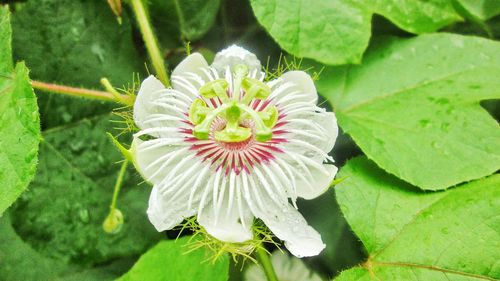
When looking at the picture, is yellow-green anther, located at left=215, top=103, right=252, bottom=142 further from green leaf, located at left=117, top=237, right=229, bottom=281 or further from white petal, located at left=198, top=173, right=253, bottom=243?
green leaf, located at left=117, top=237, right=229, bottom=281

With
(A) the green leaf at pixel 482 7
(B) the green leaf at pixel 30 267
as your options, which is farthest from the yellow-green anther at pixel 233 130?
(A) the green leaf at pixel 482 7

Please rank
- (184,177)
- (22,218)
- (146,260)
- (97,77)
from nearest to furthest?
(184,177) < (146,260) < (22,218) < (97,77)

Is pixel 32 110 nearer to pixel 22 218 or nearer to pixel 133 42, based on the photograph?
pixel 22 218

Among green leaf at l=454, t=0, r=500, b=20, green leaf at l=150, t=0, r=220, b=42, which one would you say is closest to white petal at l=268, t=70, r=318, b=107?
green leaf at l=150, t=0, r=220, b=42

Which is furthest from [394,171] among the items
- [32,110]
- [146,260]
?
[32,110]

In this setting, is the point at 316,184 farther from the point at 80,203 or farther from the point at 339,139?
the point at 80,203

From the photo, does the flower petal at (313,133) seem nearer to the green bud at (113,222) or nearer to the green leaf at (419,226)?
the green leaf at (419,226)
